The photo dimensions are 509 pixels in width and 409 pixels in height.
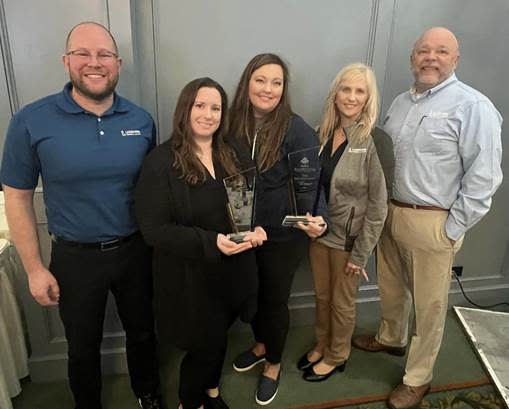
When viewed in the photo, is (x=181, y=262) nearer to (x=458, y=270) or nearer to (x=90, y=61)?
(x=90, y=61)

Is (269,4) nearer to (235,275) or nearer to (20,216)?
(235,275)

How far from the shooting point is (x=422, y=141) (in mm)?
1803

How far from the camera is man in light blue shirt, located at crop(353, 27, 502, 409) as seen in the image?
1733 mm

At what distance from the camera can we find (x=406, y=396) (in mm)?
2041

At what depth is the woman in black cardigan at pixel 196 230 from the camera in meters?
1.43

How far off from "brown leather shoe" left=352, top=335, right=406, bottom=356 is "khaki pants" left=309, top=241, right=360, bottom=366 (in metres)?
0.24

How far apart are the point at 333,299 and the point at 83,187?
1.30 m

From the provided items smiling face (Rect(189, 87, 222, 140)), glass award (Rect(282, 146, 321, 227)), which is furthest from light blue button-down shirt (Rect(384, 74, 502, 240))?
smiling face (Rect(189, 87, 222, 140))

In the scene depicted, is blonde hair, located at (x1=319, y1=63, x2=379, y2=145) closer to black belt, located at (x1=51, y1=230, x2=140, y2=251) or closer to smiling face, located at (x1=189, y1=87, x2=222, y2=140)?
smiling face, located at (x1=189, y1=87, x2=222, y2=140)

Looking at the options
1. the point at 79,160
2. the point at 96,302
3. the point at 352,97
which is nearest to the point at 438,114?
the point at 352,97

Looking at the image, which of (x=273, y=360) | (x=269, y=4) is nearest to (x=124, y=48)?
(x=269, y=4)

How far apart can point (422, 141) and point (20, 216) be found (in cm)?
165

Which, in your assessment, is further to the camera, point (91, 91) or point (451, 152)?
point (451, 152)

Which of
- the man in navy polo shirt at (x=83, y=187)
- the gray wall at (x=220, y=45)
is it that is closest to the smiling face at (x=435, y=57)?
the gray wall at (x=220, y=45)
